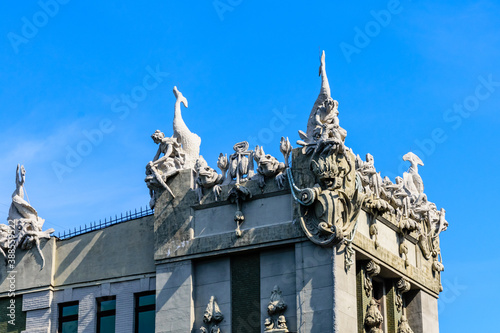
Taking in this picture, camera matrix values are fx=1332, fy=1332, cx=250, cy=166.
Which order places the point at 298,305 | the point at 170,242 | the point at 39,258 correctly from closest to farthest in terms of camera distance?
the point at 298,305 → the point at 170,242 → the point at 39,258

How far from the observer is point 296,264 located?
167ft

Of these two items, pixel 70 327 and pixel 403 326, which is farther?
pixel 70 327

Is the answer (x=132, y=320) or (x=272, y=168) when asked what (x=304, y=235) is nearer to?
(x=272, y=168)

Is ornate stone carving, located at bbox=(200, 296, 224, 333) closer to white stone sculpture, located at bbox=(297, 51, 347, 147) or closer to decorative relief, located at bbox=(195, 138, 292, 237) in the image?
decorative relief, located at bbox=(195, 138, 292, 237)

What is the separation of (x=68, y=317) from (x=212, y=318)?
297 inches

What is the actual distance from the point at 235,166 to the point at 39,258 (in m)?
10.2

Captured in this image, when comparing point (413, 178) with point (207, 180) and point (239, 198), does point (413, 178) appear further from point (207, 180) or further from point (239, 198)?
point (207, 180)

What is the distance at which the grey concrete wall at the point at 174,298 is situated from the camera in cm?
5253

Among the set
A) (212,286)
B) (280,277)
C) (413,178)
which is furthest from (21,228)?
(413,178)

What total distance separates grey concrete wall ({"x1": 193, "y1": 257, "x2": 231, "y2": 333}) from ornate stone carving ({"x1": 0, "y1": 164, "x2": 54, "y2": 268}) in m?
7.89

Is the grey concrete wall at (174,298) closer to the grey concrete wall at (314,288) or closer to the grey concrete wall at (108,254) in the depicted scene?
the grey concrete wall at (108,254)

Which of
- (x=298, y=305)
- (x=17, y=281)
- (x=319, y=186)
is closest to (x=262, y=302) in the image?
(x=298, y=305)

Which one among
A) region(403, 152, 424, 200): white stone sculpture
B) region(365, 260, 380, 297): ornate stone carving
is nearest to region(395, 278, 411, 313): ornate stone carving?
region(365, 260, 380, 297): ornate stone carving

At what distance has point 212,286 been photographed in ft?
173
